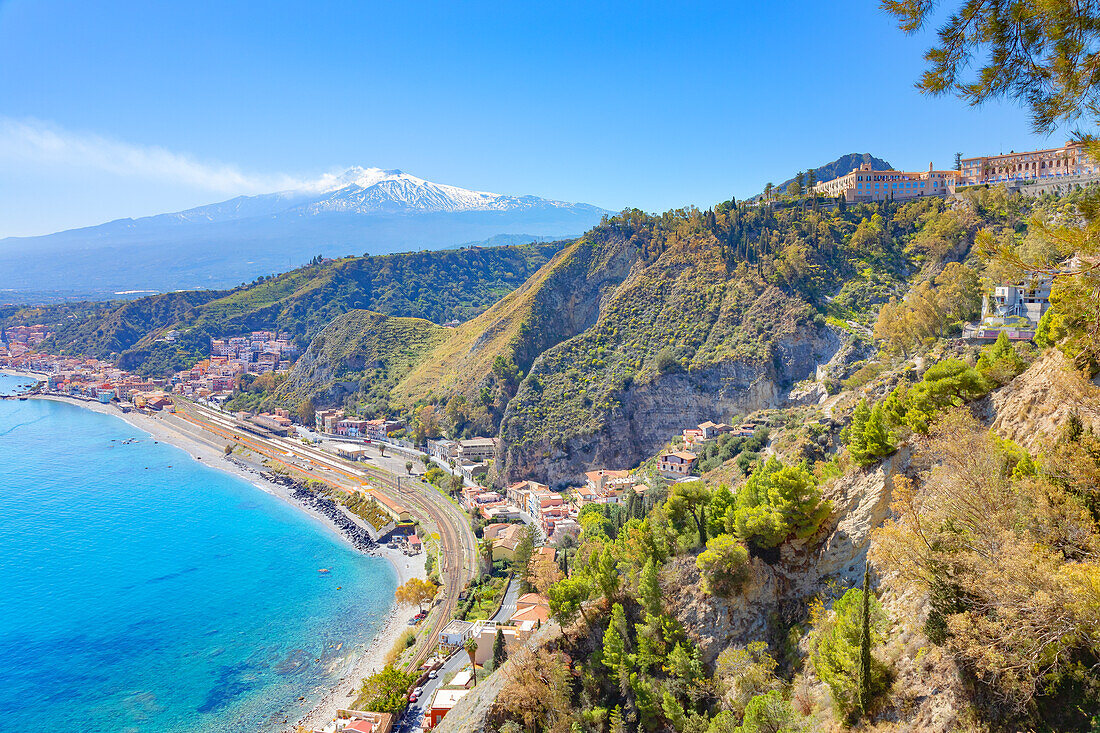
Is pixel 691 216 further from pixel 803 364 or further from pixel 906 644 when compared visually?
pixel 906 644

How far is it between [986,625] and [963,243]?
43278mm

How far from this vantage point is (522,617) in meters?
27.5

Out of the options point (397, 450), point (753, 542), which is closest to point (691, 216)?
point (397, 450)

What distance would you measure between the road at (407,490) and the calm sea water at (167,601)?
4.11 m

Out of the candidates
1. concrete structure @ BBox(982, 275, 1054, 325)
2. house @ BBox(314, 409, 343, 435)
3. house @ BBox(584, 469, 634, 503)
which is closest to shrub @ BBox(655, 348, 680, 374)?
house @ BBox(584, 469, 634, 503)

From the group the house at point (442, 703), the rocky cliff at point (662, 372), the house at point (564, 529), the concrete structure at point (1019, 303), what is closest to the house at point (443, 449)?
the rocky cliff at point (662, 372)

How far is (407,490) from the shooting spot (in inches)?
1986

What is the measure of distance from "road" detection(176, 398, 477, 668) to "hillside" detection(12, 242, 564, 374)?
103ft

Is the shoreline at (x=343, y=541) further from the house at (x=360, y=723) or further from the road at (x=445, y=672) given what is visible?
the road at (x=445, y=672)

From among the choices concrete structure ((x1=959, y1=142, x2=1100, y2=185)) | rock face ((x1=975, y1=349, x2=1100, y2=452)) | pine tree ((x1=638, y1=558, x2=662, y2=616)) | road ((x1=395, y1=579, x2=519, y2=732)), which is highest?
concrete structure ((x1=959, y1=142, x2=1100, y2=185))

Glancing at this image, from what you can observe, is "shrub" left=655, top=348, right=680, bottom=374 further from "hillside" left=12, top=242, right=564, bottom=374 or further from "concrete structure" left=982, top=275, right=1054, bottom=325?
"hillside" left=12, top=242, right=564, bottom=374

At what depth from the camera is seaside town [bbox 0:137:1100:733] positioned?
2433 cm

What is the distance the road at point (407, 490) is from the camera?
32219 millimetres

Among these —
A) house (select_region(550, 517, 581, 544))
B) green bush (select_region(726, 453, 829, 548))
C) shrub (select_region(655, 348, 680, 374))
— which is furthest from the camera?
shrub (select_region(655, 348, 680, 374))
